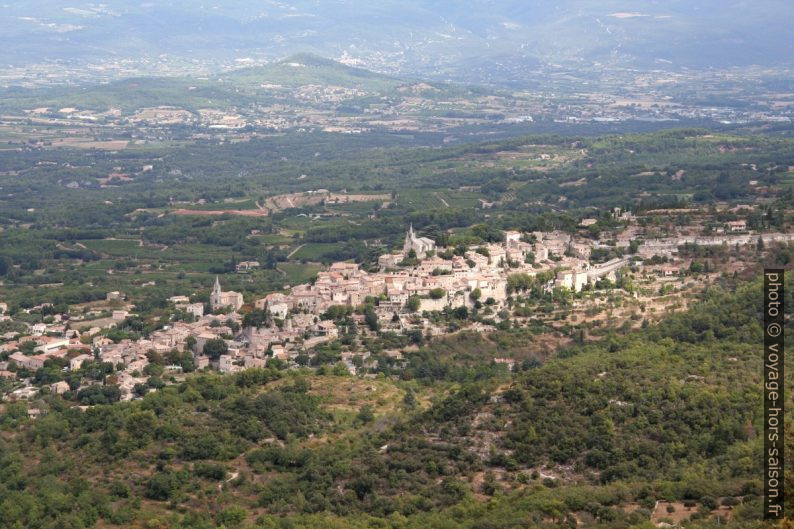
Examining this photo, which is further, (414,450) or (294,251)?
(294,251)

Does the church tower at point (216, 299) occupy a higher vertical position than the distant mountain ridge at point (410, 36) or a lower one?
lower

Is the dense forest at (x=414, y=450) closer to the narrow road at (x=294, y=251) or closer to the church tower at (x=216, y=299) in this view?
the church tower at (x=216, y=299)

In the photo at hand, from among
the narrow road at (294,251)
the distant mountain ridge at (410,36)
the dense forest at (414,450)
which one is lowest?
the narrow road at (294,251)

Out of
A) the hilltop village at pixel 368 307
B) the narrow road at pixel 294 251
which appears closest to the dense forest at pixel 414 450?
the hilltop village at pixel 368 307

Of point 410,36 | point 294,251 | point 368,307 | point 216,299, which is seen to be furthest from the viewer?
point 410,36

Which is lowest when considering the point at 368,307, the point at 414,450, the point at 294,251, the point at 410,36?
the point at 294,251

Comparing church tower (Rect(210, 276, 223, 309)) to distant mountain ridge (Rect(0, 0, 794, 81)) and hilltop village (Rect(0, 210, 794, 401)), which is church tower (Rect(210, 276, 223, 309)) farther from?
distant mountain ridge (Rect(0, 0, 794, 81))

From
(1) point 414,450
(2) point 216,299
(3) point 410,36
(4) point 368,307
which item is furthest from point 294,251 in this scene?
(3) point 410,36

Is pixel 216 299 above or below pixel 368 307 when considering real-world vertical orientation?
below

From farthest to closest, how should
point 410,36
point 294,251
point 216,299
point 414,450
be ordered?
point 410,36 → point 294,251 → point 216,299 → point 414,450

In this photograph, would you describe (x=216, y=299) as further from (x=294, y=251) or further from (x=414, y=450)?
(x=414, y=450)
